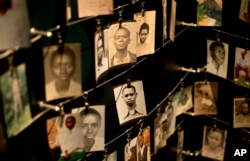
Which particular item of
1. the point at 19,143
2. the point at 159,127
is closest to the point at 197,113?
the point at 159,127

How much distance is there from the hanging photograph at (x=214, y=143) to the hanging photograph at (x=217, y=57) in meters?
0.30

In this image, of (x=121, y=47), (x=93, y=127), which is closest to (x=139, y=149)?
(x=93, y=127)

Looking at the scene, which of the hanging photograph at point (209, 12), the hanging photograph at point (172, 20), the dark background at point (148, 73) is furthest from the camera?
the hanging photograph at point (209, 12)

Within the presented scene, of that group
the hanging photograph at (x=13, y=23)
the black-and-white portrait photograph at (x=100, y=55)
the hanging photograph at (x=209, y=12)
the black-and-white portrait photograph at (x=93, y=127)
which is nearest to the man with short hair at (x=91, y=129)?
the black-and-white portrait photograph at (x=93, y=127)

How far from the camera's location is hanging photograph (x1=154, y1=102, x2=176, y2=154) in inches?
61.6

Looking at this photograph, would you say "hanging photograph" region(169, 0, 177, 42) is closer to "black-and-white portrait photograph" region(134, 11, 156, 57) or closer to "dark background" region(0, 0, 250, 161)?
"dark background" region(0, 0, 250, 161)

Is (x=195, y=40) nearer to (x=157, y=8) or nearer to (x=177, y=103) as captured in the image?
(x=177, y=103)

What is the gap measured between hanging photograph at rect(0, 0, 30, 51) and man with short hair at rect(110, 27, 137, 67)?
1.23 ft

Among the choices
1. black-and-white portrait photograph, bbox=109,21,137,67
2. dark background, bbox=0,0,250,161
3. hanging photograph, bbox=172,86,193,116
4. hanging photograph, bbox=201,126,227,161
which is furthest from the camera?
hanging photograph, bbox=201,126,227,161

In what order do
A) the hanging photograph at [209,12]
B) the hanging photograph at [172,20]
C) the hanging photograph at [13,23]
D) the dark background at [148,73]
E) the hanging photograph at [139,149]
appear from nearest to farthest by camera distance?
the hanging photograph at [13,23] → the dark background at [148,73] → the hanging photograph at [139,149] → the hanging photograph at [172,20] → the hanging photograph at [209,12]

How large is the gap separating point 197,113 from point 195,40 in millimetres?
357

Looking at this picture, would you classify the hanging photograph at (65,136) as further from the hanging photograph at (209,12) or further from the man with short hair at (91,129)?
the hanging photograph at (209,12)

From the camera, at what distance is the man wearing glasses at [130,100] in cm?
129

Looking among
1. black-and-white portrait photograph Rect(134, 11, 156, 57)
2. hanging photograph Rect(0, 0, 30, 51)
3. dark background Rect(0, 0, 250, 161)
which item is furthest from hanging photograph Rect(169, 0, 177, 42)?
hanging photograph Rect(0, 0, 30, 51)
